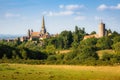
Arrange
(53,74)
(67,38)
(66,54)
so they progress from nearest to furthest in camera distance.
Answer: (53,74), (66,54), (67,38)

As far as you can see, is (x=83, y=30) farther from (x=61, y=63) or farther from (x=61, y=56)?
(x=61, y=63)

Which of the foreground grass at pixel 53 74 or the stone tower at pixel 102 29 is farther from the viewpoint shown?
the stone tower at pixel 102 29

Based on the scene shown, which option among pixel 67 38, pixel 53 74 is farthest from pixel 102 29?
pixel 53 74

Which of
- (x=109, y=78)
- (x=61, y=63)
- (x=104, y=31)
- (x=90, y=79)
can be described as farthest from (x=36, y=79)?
(x=104, y=31)

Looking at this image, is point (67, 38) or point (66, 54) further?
point (67, 38)

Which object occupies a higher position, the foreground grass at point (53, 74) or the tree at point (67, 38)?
the tree at point (67, 38)

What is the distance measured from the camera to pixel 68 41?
160 metres

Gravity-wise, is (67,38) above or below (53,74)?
above

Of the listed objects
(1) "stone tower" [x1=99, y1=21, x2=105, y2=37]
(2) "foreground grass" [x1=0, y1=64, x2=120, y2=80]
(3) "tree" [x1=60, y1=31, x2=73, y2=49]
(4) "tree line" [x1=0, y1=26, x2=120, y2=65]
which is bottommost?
(2) "foreground grass" [x1=0, y1=64, x2=120, y2=80]

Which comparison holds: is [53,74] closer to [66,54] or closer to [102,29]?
[66,54]

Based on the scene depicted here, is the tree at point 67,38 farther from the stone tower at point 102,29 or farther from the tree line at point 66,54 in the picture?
the stone tower at point 102,29

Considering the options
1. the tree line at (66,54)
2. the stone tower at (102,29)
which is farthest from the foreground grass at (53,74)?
the stone tower at (102,29)

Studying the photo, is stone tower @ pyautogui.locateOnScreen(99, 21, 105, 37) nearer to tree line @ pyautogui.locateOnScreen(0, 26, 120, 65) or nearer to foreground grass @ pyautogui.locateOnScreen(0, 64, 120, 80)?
tree line @ pyautogui.locateOnScreen(0, 26, 120, 65)

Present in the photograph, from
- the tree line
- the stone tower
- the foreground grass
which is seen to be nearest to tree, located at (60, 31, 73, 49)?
the tree line
